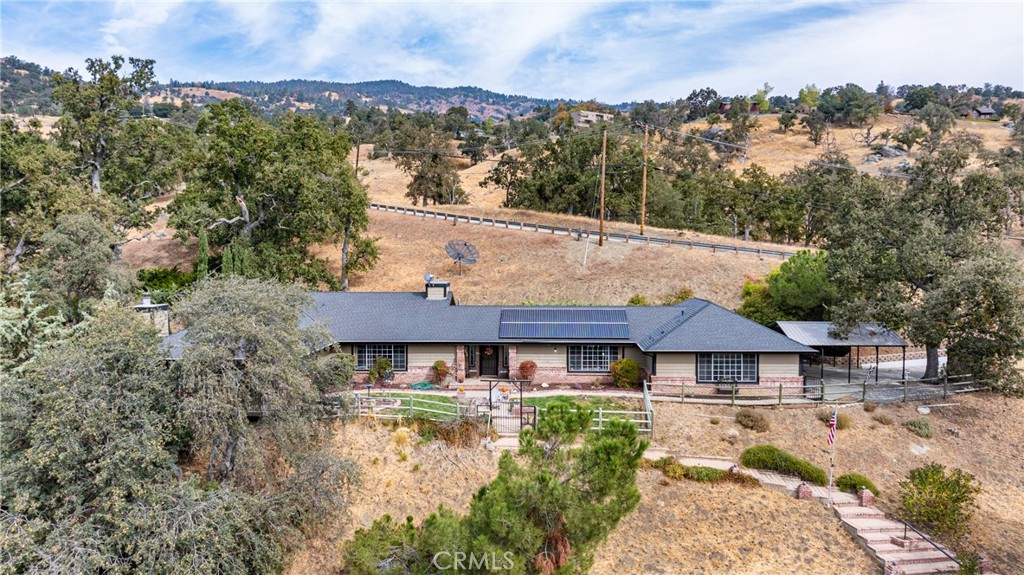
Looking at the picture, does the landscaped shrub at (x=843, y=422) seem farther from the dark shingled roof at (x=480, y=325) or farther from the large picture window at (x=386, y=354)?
the large picture window at (x=386, y=354)

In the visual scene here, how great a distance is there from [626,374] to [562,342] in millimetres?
3280

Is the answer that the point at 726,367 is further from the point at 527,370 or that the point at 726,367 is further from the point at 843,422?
the point at 527,370

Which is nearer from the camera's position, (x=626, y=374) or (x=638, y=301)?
(x=626, y=374)

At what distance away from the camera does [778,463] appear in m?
21.7

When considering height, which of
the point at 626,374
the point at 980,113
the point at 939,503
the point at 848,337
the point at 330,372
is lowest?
the point at 939,503

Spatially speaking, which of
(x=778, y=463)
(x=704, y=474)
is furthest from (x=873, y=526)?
(x=704, y=474)

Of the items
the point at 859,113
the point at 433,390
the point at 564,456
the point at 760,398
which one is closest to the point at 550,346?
the point at 433,390

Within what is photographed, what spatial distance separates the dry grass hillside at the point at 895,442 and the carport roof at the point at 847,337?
3.90 meters

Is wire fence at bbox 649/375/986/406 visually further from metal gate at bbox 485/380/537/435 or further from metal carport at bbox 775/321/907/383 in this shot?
metal gate at bbox 485/380/537/435

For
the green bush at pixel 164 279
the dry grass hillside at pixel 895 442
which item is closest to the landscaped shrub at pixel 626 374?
the dry grass hillside at pixel 895 442

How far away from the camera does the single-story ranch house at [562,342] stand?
27078mm

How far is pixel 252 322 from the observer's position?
658 inches

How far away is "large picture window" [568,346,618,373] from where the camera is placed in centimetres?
2845

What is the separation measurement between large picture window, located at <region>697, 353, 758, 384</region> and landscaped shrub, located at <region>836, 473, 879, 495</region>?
6.69 meters
